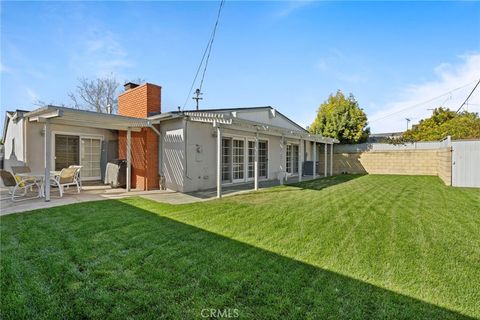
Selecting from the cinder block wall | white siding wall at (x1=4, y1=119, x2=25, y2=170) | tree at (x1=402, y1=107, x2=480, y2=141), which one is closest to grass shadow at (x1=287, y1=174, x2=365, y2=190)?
the cinder block wall

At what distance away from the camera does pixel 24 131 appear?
32.2 ft

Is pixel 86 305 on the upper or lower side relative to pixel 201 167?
lower

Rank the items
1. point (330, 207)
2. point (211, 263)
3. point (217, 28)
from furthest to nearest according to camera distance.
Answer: point (217, 28) → point (330, 207) → point (211, 263)

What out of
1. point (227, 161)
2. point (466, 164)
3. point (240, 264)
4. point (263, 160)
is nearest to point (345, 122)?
point (466, 164)

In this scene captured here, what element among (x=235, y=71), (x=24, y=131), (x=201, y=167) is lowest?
(x=201, y=167)

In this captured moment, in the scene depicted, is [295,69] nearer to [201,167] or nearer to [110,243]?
[201,167]

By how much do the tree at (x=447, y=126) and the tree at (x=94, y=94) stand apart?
3023 cm

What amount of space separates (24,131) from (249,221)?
981 centimetres

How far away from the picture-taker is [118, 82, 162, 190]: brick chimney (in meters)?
10.2

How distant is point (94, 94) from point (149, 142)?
24.4 metres

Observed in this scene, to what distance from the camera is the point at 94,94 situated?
29594 mm

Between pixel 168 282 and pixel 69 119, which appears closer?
pixel 168 282

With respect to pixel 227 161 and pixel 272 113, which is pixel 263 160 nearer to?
pixel 272 113

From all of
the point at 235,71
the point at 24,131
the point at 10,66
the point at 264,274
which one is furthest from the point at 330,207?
the point at 10,66
